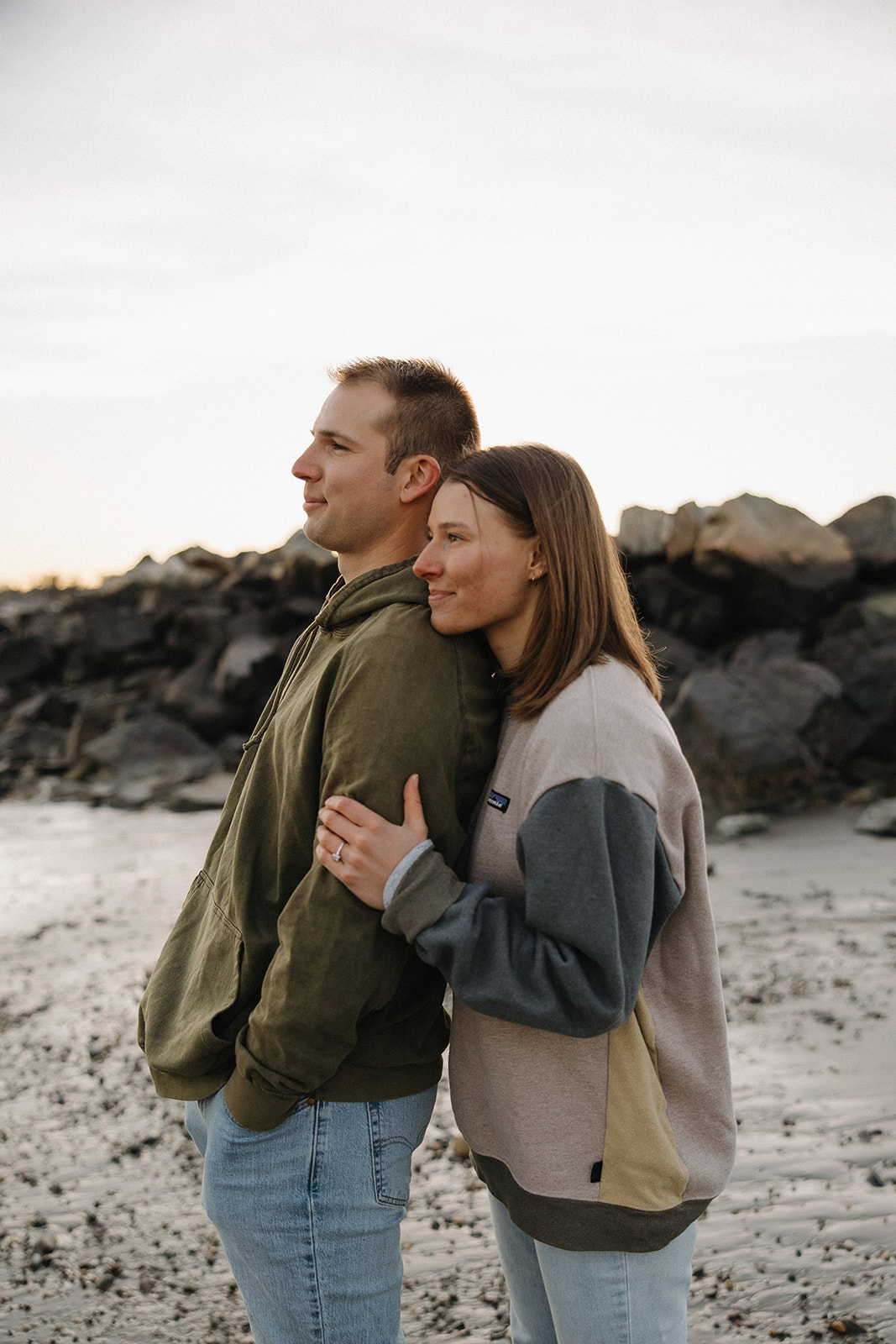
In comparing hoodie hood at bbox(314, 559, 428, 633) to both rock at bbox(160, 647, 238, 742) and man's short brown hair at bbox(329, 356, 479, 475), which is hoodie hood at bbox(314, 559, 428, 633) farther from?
rock at bbox(160, 647, 238, 742)

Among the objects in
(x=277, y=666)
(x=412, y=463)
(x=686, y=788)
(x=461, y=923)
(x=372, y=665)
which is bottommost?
(x=277, y=666)

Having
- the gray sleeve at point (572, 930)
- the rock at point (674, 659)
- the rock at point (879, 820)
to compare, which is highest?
the gray sleeve at point (572, 930)

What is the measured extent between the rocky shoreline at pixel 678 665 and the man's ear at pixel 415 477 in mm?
7868

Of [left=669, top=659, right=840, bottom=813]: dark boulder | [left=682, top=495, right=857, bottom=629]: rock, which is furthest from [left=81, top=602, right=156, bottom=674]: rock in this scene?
[left=669, top=659, right=840, bottom=813]: dark boulder

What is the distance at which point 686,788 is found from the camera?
6.06 ft

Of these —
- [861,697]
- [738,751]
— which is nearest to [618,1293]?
[738,751]

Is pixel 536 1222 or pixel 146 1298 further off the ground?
pixel 536 1222

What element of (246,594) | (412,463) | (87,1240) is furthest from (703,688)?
(246,594)

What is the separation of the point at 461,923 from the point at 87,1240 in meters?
2.77

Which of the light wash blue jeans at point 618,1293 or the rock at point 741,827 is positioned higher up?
the light wash blue jeans at point 618,1293

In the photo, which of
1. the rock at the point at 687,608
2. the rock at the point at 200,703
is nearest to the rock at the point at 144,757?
the rock at the point at 200,703

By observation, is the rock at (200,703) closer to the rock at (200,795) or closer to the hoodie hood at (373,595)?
the rock at (200,795)

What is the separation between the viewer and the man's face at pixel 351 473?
2225 mm

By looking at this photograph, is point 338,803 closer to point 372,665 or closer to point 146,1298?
point 372,665
